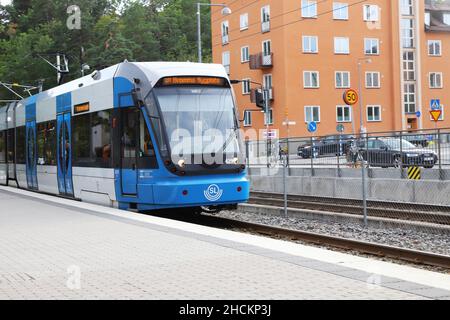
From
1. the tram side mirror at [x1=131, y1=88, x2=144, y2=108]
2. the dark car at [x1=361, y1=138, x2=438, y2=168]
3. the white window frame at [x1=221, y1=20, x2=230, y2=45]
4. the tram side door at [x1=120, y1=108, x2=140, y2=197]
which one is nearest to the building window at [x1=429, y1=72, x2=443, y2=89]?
the white window frame at [x1=221, y1=20, x2=230, y2=45]

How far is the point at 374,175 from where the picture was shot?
21.2m

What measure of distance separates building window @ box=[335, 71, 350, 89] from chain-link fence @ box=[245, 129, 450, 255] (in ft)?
104

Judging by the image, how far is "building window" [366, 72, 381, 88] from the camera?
59.8 m

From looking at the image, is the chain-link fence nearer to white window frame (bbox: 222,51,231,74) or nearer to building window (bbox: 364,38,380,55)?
building window (bbox: 364,38,380,55)

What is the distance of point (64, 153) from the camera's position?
1889cm

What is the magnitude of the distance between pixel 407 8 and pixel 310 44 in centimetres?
1187

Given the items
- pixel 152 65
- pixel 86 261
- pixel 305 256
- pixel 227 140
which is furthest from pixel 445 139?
pixel 86 261

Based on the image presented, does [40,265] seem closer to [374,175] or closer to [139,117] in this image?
[139,117]

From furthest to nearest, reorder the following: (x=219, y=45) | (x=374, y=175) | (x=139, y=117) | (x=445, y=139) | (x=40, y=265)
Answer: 1. (x=219, y=45)
2. (x=374, y=175)
3. (x=445, y=139)
4. (x=139, y=117)
5. (x=40, y=265)

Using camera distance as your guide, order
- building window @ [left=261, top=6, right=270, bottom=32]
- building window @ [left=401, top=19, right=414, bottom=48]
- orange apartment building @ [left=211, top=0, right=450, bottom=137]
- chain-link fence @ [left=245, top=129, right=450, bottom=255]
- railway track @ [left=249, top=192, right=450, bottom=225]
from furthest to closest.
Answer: building window @ [left=401, top=19, right=414, bottom=48]
building window @ [left=261, top=6, right=270, bottom=32]
orange apartment building @ [left=211, top=0, right=450, bottom=137]
railway track @ [left=249, top=192, right=450, bottom=225]
chain-link fence @ [left=245, top=129, right=450, bottom=255]

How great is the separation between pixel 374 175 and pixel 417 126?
1704 inches

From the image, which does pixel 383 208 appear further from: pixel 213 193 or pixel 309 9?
pixel 309 9

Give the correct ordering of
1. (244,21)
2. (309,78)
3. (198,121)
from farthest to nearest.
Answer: (244,21)
(309,78)
(198,121)

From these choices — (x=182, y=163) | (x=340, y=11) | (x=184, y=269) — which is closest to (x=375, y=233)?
(x=182, y=163)
